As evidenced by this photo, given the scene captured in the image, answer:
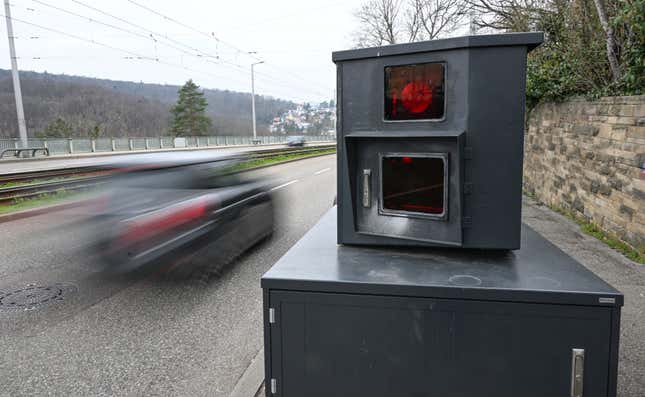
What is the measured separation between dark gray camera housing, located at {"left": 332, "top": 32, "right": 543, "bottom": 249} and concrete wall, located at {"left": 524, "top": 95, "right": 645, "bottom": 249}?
4964mm

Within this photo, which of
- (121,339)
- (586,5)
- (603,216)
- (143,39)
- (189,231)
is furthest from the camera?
(143,39)

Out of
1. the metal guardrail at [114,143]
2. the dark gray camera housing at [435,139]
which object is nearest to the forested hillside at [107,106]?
the metal guardrail at [114,143]

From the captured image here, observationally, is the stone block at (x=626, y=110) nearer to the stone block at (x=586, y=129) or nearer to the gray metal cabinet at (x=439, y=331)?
the stone block at (x=586, y=129)

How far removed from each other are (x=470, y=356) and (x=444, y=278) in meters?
0.38

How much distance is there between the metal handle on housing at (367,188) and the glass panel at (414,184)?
0.26ft

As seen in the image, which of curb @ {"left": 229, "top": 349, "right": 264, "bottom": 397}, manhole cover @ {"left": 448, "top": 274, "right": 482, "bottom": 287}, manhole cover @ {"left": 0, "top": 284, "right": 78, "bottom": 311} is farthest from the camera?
manhole cover @ {"left": 0, "top": 284, "right": 78, "bottom": 311}

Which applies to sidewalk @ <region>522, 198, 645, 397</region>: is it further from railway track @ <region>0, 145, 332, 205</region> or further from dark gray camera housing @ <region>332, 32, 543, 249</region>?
railway track @ <region>0, 145, 332, 205</region>

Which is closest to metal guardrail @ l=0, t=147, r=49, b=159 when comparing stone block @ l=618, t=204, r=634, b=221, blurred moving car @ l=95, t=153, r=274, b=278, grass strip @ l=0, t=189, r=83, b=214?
grass strip @ l=0, t=189, r=83, b=214

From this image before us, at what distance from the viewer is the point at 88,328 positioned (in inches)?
177

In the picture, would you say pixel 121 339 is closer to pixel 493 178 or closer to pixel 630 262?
pixel 493 178

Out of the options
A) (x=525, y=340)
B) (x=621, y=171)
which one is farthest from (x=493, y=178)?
(x=621, y=171)

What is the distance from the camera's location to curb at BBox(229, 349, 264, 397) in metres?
3.30

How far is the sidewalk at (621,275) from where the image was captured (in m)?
3.31

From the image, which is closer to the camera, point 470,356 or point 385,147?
point 470,356
